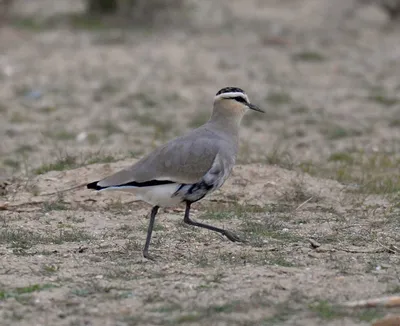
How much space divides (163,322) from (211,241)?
1651 millimetres

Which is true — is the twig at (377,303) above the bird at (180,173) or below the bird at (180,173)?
below

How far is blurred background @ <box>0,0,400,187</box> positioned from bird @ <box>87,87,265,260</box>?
2060mm

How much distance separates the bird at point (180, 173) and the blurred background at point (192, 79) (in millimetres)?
2060

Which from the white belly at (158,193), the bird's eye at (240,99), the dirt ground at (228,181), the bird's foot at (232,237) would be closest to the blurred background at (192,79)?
the dirt ground at (228,181)

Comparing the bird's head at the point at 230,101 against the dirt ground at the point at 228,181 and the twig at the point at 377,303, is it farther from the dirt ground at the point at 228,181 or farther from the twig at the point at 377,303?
the twig at the point at 377,303

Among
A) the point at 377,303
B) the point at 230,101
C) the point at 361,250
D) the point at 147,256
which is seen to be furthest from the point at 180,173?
the point at 377,303

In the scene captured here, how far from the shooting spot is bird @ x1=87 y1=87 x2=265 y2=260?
19.4ft

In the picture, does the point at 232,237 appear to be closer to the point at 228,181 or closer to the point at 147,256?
the point at 147,256

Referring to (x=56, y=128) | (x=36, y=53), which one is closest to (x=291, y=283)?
(x=56, y=128)

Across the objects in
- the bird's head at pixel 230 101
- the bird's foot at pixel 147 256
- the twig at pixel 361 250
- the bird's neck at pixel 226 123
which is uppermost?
the bird's head at pixel 230 101

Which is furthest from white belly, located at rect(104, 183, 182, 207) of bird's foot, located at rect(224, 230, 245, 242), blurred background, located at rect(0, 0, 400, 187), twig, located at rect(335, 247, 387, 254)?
blurred background, located at rect(0, 0, 400, 187)

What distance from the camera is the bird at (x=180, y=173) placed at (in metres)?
5.92

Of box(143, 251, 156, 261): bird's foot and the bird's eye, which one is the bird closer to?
box(143, 251, 156, 261): bird's foot

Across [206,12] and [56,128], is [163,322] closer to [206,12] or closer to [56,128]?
[56,128]
